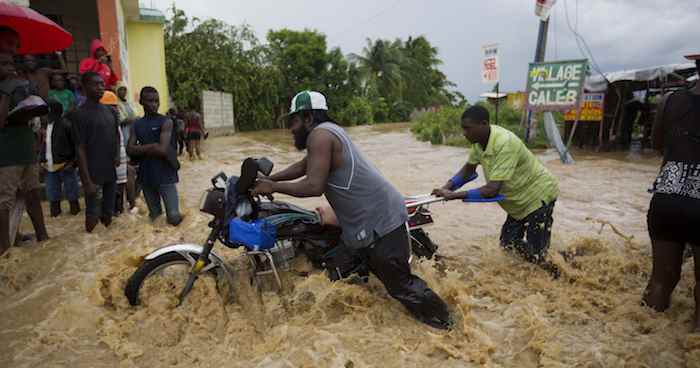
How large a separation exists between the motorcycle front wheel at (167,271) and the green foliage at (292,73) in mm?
19085

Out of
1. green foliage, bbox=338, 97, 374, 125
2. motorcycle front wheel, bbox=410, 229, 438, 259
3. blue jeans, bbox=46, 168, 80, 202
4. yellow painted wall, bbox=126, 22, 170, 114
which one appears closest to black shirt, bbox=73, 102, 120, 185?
blue jeans, bbox=46, 168, 80, 202

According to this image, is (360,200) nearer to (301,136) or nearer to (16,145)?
(301,136)

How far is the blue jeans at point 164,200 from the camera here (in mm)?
5121

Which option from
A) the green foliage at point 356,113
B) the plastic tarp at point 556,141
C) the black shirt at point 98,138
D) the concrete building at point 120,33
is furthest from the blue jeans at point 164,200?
the green foliage at point 356,113

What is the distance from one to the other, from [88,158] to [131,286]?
80.4 inches

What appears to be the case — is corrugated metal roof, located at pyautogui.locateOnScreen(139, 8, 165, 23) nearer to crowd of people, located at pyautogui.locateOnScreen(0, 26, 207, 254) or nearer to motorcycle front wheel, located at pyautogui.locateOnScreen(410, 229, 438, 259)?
crowd of people, located at pyautogui.locateOnScreen(0, 26, 207, 254)

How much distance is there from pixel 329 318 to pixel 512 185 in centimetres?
188

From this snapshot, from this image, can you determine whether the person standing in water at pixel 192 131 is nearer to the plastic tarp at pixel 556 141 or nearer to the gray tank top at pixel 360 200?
the plastic tarp at pixel 556 141

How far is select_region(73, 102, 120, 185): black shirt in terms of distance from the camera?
462cm

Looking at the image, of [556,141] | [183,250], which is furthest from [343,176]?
[556,141]

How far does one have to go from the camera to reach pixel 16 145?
12.9 feet

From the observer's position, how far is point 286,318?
336 centimetres

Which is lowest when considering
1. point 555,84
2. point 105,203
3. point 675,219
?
point 105,203

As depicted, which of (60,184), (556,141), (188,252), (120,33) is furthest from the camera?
(556,141)
